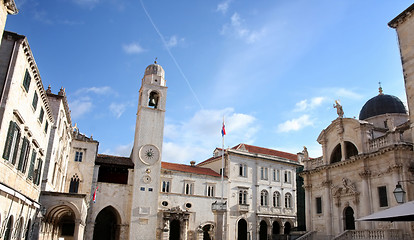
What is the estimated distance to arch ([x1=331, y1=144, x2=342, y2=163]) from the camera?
29.2 m

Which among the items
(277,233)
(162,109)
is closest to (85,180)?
(162,109)

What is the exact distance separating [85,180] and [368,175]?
25.7 meters

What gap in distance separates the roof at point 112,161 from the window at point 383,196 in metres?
23.9

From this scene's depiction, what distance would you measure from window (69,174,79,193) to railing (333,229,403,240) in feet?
79.5

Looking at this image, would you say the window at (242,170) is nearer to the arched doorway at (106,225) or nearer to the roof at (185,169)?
the roof at (185,169)

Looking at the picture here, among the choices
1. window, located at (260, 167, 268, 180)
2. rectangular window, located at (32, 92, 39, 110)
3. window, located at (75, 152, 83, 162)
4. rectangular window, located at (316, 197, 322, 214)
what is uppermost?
window, located at (260, 167, 268, 180)

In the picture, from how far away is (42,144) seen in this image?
20.5 meters

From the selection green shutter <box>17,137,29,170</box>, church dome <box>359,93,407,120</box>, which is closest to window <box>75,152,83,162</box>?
green shutter <box>17,137,29,170</box>

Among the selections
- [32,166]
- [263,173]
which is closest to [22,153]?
[32,166]

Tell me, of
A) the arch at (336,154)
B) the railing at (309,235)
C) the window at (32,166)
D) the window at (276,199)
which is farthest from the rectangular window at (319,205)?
the window at (32,166)

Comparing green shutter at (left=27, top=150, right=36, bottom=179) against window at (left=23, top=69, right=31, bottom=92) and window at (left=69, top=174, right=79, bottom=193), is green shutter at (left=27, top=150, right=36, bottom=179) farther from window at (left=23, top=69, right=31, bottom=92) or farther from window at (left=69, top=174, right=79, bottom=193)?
window at (left=69, top=174, right=79, bottom=193)

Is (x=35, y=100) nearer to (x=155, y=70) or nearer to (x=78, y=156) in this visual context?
(x=78, y=156)

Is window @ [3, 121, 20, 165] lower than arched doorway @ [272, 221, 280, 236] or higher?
higher

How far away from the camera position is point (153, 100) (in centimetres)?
4006
